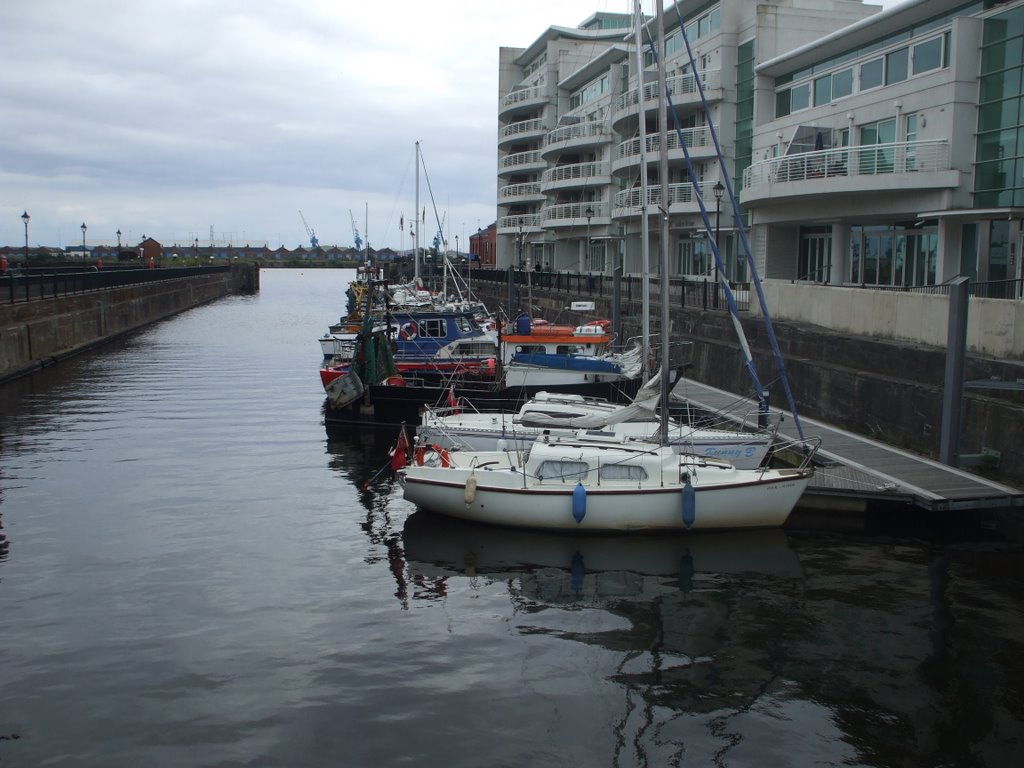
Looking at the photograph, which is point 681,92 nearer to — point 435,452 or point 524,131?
point 435,452

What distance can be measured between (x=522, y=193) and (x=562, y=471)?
7346cm

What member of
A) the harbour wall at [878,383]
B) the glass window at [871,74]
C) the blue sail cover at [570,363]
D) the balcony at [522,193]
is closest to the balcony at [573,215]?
the balcony at [522,193]

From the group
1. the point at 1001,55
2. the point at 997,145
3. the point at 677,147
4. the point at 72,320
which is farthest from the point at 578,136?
the point at 997,145

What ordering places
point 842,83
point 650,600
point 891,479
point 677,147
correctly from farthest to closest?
point 677,147 < point 842,83 < point 891,479 < point 650,600

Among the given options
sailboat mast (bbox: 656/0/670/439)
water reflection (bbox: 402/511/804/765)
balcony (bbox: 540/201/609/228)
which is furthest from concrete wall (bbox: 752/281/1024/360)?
balcony (bbox: 540/201/609/228)

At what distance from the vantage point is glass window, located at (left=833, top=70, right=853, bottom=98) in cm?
3759

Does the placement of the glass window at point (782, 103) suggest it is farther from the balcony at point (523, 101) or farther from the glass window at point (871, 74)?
the balcony at point (523, 101)

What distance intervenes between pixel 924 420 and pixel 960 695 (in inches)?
394

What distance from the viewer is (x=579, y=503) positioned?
60.2ft

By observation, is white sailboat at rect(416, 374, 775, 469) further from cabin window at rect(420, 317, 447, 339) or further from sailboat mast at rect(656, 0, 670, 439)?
cabin window at rect(420, 317, 447, 339)

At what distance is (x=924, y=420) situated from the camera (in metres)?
21.2

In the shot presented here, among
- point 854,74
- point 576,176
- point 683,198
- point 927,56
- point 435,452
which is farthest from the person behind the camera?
point 576,176

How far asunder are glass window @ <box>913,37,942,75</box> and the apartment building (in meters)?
0.06

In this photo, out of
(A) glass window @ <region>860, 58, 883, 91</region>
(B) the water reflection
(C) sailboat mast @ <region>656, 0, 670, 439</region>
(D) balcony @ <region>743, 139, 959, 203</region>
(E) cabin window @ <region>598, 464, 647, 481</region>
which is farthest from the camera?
(A) glass window @ <region>860, 58, 883, 91</region>
